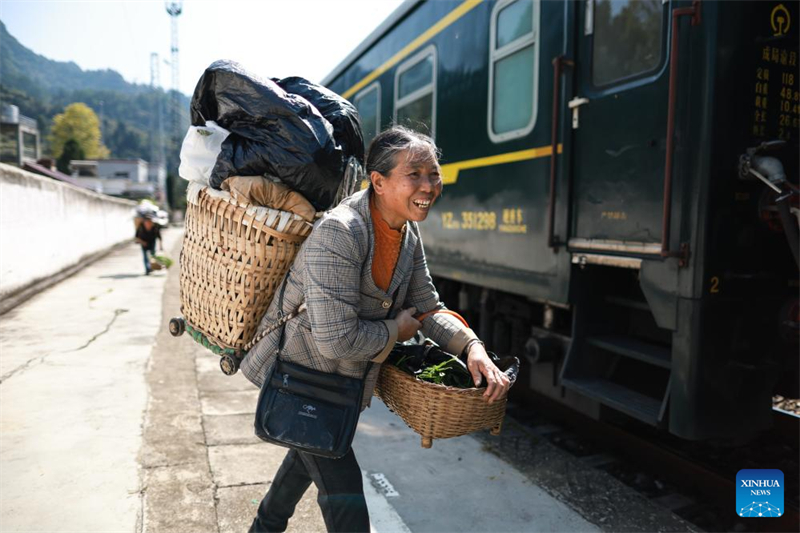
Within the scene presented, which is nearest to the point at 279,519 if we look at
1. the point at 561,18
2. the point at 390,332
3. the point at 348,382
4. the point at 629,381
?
the point at 348,382

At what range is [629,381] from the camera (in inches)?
A: 151

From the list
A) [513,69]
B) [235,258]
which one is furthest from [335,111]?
[513,69]

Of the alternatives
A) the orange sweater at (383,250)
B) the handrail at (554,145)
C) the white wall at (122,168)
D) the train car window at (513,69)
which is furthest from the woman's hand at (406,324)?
the white wall at (122,168)

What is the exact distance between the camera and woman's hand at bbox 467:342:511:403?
6.26 ft

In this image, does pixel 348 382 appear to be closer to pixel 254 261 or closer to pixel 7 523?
pixel 254 261

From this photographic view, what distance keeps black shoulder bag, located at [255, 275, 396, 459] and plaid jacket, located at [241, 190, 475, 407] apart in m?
0.04

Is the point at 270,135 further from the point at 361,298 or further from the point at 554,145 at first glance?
the point at 554,145

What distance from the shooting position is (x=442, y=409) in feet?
6.24

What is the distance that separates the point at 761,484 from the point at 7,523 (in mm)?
3739

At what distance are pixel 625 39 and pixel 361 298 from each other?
246 cm

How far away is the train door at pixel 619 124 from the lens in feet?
10.2

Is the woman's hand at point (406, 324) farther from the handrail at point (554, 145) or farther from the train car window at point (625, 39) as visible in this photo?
the train car window at point (625, 39)

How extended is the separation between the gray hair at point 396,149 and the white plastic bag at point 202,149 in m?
0.54

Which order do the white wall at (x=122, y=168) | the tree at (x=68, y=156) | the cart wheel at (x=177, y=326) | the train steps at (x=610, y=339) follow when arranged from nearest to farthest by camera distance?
the cart wheel at (x=177, y=326) → the train steps at (x=610, y=339) → the tree at (x=68, y=156) → the white wall at (x=122, y=168)
